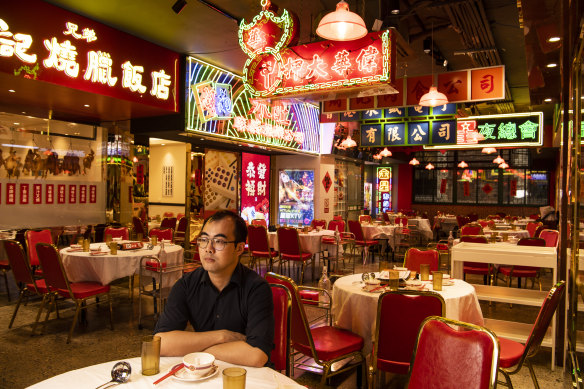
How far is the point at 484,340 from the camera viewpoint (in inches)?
69.9

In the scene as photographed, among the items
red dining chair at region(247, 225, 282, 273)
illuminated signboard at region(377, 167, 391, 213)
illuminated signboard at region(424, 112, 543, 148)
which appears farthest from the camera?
illuminated signboard at region(377, 167, 391, 213)

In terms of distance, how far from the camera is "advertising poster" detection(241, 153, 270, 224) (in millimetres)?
10977

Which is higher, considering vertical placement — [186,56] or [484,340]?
[186,56]

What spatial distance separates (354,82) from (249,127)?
4.73m

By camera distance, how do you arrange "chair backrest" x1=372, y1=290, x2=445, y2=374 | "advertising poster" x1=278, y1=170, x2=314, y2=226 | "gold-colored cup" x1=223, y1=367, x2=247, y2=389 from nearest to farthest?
"gold-colored cup" x1=223, y1=367, x2=247, y2=389
"chair backrest" x1=372, y1=290, x2=445, y2=374
"advertising poster" x1=278, y1=170, x2=314, y2=226

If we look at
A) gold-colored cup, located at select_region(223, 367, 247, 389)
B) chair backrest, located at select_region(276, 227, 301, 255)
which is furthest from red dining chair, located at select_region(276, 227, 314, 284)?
gold-colored cup, located at select_region(223, 367, 247, 389)

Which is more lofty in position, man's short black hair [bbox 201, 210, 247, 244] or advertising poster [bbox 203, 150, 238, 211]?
advertising poster [bbox 203, 150, 238, 211]

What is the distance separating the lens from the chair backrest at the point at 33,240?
605 centimetres

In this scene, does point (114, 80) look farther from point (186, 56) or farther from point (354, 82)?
point (354, 82)

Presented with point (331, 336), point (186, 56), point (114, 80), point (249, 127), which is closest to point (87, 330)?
point (331, 336)

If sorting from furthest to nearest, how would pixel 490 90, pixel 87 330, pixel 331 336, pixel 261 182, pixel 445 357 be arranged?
pixel 261 182
pixel 490 90
pixel 87 330
pixel 331 336
pixel 445 357

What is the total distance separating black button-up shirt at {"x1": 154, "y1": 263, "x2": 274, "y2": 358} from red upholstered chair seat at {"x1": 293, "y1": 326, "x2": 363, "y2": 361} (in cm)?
111

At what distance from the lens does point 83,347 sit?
13.8 feet

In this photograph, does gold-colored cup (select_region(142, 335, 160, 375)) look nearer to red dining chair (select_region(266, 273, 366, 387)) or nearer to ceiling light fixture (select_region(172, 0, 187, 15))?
red dining chair (select_region(266, 273, 366, 387))
